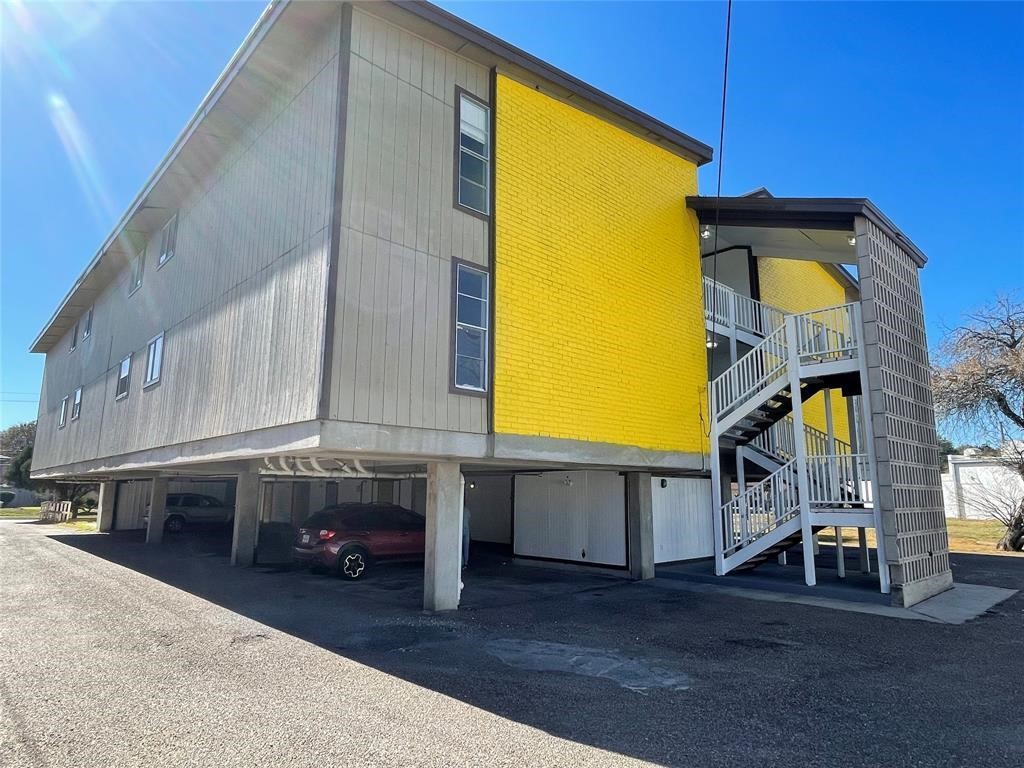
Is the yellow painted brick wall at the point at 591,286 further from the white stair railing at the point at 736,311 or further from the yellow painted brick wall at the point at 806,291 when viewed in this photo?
the yellow painted brick wall at the point at 806,291

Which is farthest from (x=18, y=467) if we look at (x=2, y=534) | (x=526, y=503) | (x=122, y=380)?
(x=526, y=503)

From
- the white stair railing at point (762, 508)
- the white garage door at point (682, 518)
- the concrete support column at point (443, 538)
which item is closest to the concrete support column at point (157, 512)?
the concrete support column at point (443, 538)

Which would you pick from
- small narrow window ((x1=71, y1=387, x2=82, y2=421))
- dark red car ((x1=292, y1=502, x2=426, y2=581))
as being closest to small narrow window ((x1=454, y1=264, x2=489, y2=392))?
dark red car ((x1=292, y1=502, x2=426, y2=581))

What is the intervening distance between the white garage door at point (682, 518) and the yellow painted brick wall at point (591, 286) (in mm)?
1888

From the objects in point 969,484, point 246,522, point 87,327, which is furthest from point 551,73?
point 969,484

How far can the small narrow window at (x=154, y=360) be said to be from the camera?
13.9 meters

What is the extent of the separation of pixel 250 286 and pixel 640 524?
356 inches

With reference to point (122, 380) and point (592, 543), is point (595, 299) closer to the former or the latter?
point (592, 543)

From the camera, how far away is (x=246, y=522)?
15.4m

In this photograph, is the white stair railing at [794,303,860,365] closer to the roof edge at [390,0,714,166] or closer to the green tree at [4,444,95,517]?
the roof edge at [390,0,714,166]

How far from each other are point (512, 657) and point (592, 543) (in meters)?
7.22

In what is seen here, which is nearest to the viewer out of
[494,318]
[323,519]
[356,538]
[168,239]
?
[494,318]

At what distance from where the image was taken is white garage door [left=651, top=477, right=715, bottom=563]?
1397 cm

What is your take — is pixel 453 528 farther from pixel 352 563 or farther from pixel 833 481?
pixel 833 481
